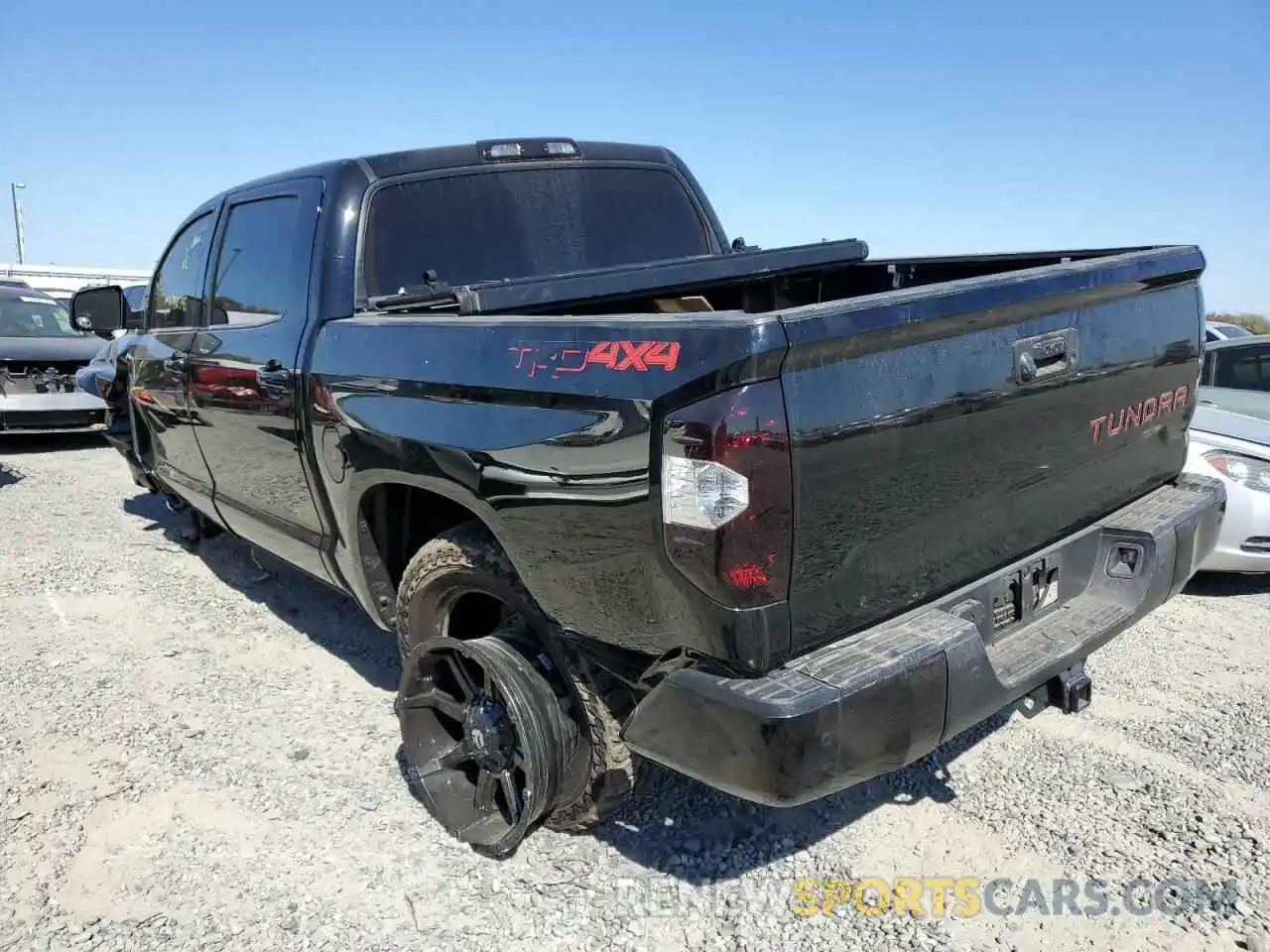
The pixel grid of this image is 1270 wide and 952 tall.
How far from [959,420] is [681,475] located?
0.78m

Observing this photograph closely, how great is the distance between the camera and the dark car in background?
9.76 m

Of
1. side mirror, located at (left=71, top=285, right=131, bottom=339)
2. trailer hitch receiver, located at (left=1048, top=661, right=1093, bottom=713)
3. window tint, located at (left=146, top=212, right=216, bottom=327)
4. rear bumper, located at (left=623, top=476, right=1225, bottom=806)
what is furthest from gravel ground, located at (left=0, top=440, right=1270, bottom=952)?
side mirror, located at (left=71, top=285, right=131, bottom=339)

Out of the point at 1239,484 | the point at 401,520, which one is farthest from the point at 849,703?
the point at 1239,484

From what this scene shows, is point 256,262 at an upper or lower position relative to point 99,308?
upper

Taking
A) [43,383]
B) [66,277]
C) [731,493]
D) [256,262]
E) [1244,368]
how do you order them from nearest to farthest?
[731,493]
[256,262]
[1244,368]
[43,383]
[66,277]

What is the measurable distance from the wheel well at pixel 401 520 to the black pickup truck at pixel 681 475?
1 cm

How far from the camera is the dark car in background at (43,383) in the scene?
9.76 m

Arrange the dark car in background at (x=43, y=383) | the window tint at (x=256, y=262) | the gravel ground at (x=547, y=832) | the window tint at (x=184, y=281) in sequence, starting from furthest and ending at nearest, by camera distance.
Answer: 1. the dark car in background at (x=43, y=383)
2. the window tint at (x=184, y=281)
3. the window tint at (x=256, y=262)
4. the gravel ground at (x=547, y=832)

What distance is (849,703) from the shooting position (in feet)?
6.47

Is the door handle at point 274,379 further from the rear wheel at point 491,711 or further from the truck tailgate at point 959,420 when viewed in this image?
the truck tailgate at point 959,420

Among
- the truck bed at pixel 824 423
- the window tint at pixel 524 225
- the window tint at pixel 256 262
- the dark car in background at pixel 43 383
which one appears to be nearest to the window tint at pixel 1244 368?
the truck bed at pixel 824 423

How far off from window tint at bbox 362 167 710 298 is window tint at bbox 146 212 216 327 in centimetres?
149

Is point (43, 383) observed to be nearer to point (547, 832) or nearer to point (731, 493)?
point (547, 832)

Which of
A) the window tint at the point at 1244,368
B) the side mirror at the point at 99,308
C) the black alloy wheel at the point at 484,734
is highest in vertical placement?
the side mirror at the point at 99,308
